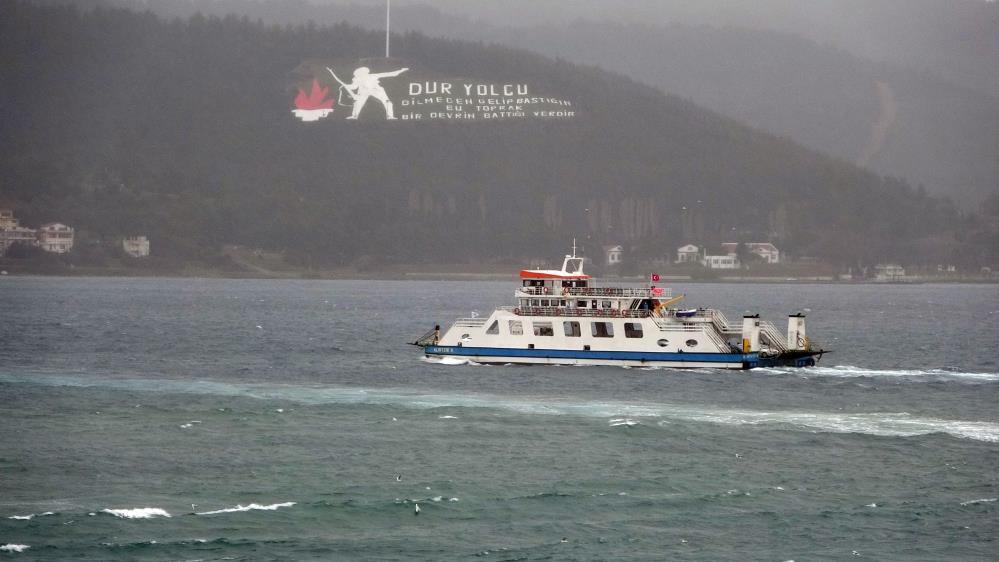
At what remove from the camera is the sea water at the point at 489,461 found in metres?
40.4

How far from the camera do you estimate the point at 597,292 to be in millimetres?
83812

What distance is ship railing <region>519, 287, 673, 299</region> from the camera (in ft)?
272

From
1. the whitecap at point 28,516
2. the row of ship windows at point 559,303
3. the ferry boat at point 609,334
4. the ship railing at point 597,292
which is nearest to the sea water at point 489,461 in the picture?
the whitecap at point 28,516

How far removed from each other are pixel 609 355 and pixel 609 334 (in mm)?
1412

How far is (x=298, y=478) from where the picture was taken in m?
47.7

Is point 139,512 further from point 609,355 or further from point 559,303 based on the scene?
point 559,303

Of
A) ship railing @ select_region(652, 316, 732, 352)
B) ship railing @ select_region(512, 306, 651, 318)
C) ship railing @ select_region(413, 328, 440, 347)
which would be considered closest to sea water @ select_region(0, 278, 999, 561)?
ship railing @ select_region(413, 328, 440, 347)

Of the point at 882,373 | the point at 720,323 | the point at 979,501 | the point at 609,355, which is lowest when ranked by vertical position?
the point at 979,501

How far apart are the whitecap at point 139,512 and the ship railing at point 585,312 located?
43.2m

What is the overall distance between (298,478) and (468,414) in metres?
15.7

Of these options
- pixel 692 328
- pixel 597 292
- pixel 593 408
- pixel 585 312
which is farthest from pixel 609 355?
pixel 593 408

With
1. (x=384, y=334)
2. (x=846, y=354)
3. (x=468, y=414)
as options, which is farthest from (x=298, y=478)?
(x=384, y=334)

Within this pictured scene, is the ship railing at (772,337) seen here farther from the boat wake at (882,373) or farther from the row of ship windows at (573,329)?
the row of ship windows at (573,329)

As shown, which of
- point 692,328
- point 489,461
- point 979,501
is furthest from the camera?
point 692,328
